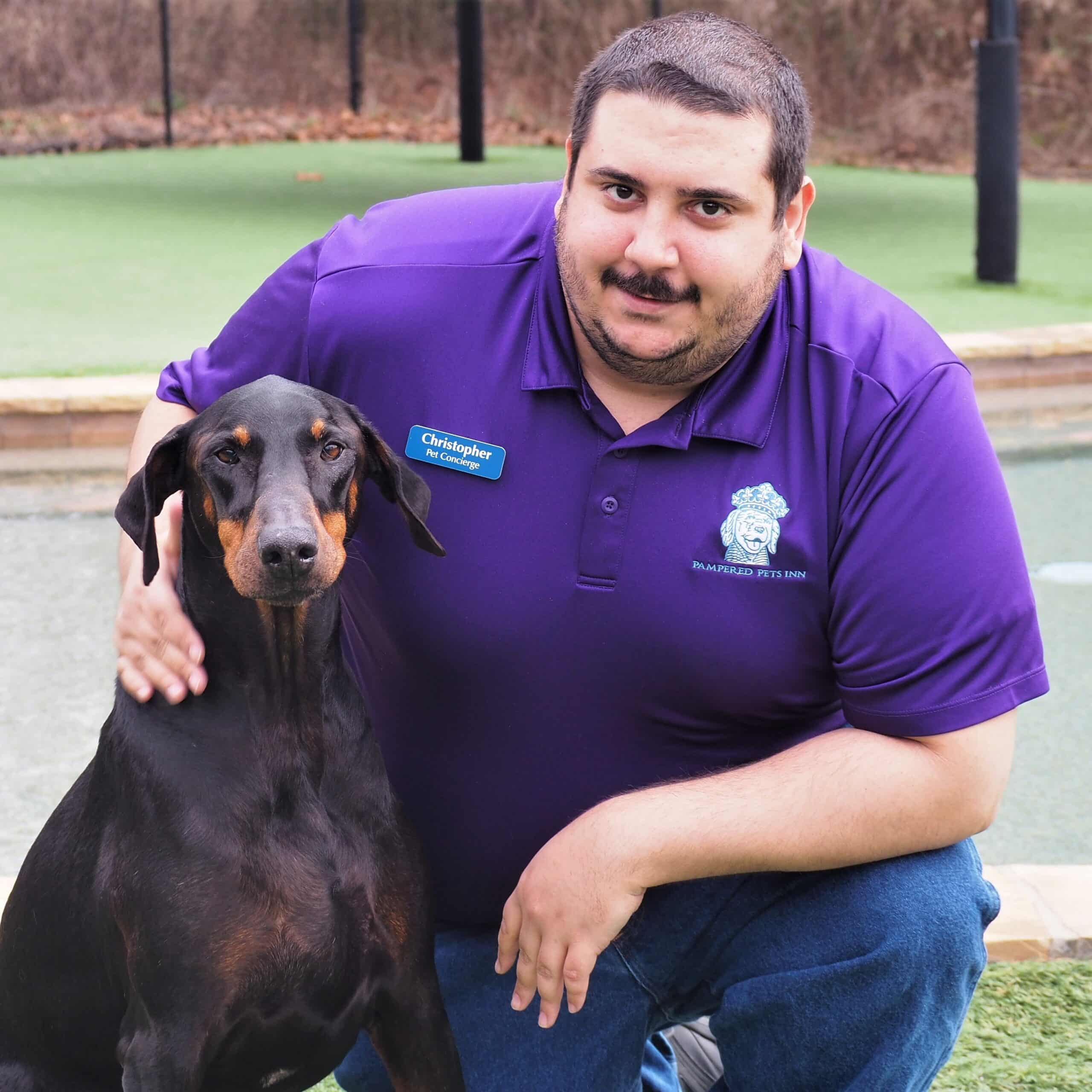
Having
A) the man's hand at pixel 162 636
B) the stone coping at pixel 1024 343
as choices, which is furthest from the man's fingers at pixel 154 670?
the stone coping at pixel 1024 343

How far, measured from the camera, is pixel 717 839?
2109 millimetres

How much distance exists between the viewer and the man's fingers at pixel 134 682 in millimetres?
1987

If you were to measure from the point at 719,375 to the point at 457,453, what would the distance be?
386 millimetres

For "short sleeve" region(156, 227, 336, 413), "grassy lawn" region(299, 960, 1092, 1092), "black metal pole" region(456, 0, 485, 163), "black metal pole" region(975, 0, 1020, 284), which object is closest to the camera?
"short sleeve" region(156, 227, 336, 413)

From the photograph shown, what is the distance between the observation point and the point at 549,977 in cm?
216

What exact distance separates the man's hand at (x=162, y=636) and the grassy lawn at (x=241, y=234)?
184 inches

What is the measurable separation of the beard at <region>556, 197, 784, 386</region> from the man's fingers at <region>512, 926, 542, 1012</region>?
2.56 feet

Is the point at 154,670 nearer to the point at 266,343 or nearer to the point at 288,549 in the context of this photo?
the point at 288,549

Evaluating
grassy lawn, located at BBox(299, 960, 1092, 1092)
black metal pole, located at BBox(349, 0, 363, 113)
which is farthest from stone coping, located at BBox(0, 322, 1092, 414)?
black metal pole, located at BBox(349, 0, 363, 113)

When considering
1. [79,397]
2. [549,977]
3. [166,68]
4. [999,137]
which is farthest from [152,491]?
[166,68]

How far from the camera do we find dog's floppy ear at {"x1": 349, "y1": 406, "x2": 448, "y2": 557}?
81.3 inches

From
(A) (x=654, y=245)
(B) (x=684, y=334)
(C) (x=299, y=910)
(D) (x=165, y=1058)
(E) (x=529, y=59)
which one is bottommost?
(D) (x=165, y=1058)

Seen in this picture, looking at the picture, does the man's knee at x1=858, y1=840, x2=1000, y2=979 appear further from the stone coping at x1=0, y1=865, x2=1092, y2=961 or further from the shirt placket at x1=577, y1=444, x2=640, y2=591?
the stone coping at x1=0, y1=865, x2=1092, y2=961

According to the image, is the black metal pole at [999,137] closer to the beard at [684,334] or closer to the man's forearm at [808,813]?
the beard at [684,334]
